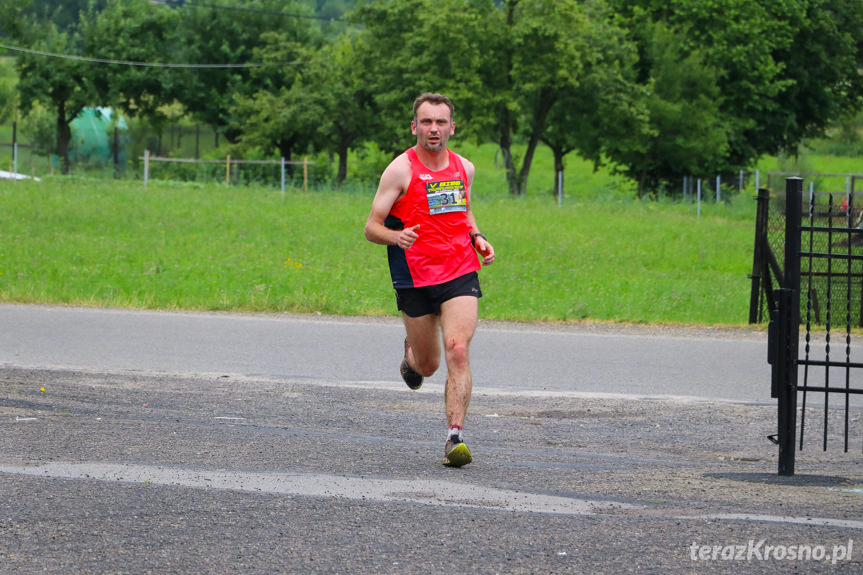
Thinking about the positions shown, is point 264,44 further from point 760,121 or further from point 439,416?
point 439,416

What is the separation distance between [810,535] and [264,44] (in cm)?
6255

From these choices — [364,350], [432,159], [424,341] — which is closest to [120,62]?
[364,350]

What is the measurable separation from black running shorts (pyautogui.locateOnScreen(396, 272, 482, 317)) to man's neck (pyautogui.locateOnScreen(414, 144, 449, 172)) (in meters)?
0.65

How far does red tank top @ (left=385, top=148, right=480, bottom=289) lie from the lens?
633 cm

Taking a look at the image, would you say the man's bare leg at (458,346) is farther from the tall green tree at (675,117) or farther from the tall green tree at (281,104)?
the tall green tree at (281,104)

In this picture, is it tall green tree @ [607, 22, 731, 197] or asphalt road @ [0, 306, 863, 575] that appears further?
tall green tree @ [607, 22, 731, 197]

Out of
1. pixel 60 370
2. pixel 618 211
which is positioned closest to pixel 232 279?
pixel 60 370

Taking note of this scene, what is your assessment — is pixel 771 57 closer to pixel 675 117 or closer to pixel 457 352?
pixel 675 117

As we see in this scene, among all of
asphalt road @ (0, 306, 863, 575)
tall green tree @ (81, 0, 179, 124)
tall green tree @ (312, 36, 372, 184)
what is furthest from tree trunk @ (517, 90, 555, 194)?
asphalt road @ (0, 306, 863, 575)

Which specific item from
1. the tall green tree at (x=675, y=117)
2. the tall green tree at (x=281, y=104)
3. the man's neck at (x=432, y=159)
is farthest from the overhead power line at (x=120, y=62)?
the man's neck at (x=432, y=159)

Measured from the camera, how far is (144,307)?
15156 millimetres

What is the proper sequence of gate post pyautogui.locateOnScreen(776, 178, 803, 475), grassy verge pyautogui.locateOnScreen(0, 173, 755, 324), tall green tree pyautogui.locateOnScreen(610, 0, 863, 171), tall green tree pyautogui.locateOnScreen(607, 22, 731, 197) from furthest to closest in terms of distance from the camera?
1. tall green tree pyautogui.locateOnScreen(610, 0, 863, 171)
2. tall green tree pyautogui.locateOnScreen(607, 22, 731, 197)
3. grassy verge pyautogui.locateOnScreen(0, 173, 755, 324)
4. gate post pyautogui.locateOnScreen(776, 178, 803, 475)

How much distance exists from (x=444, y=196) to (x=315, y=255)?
15984mm

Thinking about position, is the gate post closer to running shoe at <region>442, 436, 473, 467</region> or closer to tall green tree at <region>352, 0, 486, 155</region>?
running shoe at <region>442, 436, 473, 467</region>
